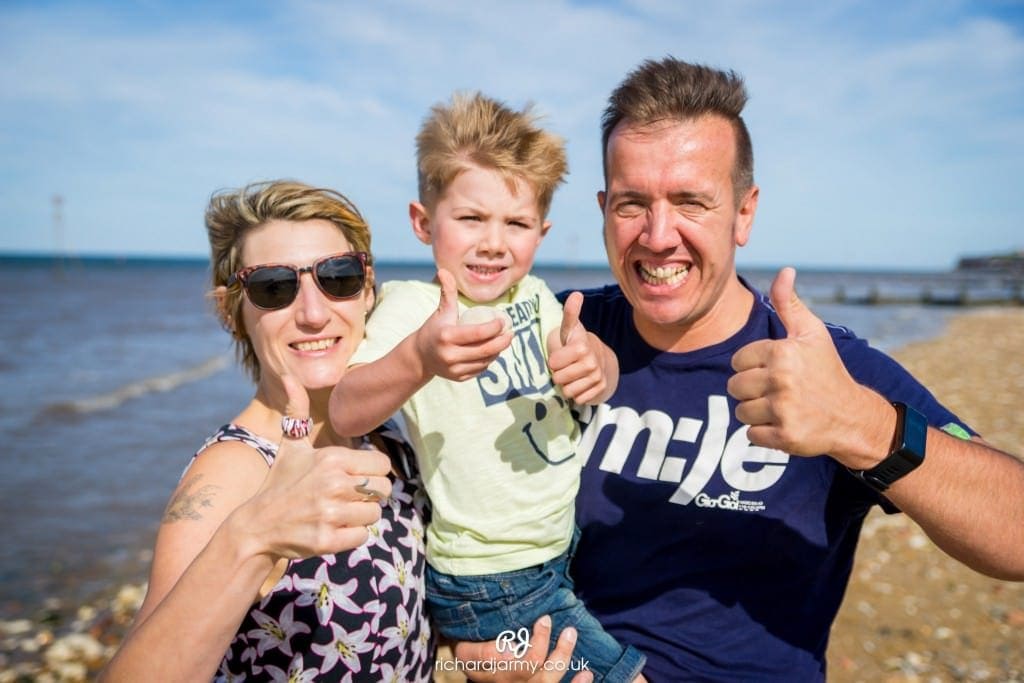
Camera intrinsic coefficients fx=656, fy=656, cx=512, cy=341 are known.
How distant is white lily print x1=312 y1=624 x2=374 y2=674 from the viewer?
2.58 m

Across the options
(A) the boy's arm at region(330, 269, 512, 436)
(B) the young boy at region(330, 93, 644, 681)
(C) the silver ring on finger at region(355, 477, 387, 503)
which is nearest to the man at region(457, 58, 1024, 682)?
(B) the young boy at region(330, 93, 644, 681)

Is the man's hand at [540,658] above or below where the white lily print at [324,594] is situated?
below

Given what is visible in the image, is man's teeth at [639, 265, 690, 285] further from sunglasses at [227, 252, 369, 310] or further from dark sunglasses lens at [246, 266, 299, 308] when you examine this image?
dark sunglasses lens at [246, 266, 299, 308]

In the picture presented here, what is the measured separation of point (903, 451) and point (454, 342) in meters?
1.64

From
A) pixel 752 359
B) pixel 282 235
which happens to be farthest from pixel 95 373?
pixel 752 359

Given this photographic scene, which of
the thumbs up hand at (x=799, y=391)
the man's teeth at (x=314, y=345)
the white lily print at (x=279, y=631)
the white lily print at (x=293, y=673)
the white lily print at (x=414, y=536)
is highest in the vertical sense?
the thumbs up hand at (x=799, y=391)

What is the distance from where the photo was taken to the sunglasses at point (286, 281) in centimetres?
296

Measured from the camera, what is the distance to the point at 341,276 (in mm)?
3043

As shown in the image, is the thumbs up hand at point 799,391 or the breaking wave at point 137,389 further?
the breaking wave at point 137,389

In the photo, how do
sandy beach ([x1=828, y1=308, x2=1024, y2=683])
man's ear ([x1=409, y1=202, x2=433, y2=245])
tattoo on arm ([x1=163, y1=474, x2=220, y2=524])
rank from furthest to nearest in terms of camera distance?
1. sandy beach ([x1=828, y1=308, x2=1024, y2=683])
2. man's ear ([x1=409, y1=202, x2=433, y2=245])
3. tattoo on arm ([x1=163, y1=474, x2=220, y2=524])
